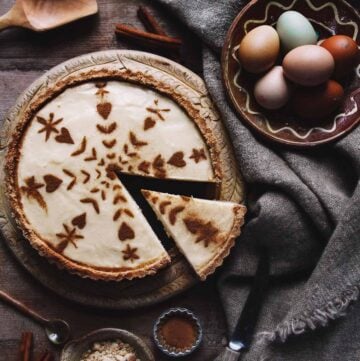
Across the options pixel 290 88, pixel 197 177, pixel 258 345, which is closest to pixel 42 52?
pixel 197 177

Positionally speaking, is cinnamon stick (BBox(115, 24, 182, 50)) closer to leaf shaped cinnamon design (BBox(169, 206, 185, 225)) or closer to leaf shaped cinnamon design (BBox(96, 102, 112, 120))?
leaf shaped cinnamon design (BBox(96, 102, 112, 120))

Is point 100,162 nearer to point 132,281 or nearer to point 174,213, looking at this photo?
point 174,213

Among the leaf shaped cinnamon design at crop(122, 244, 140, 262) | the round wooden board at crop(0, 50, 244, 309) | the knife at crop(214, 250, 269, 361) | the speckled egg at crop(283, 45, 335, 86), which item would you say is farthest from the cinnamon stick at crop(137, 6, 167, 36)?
the knife at crop(214, 250, 269, 361)

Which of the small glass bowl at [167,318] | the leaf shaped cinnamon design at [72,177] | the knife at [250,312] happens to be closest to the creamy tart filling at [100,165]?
the leaf shaped cinnamon design at [72,177]

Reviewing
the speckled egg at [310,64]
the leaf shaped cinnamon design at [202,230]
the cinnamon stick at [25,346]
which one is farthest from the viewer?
the cinnamon stick at [25,346]

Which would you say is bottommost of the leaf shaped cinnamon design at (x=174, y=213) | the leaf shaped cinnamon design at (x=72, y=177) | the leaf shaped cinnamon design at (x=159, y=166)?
the leaf shaped cinnamon design at (x=174, y=213)

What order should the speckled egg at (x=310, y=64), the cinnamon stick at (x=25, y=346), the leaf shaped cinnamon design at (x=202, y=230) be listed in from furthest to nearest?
the cinnamon stick at (x=25, y=346)
the leaf shaped cinnamon design at (x=202, y=230)
the speckled egg at (x=310, y=64)

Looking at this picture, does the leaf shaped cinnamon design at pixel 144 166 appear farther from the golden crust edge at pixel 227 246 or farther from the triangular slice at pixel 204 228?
the golden crust edge at pixel 227 246

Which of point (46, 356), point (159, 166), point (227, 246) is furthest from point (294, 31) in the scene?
point (46, 356)
